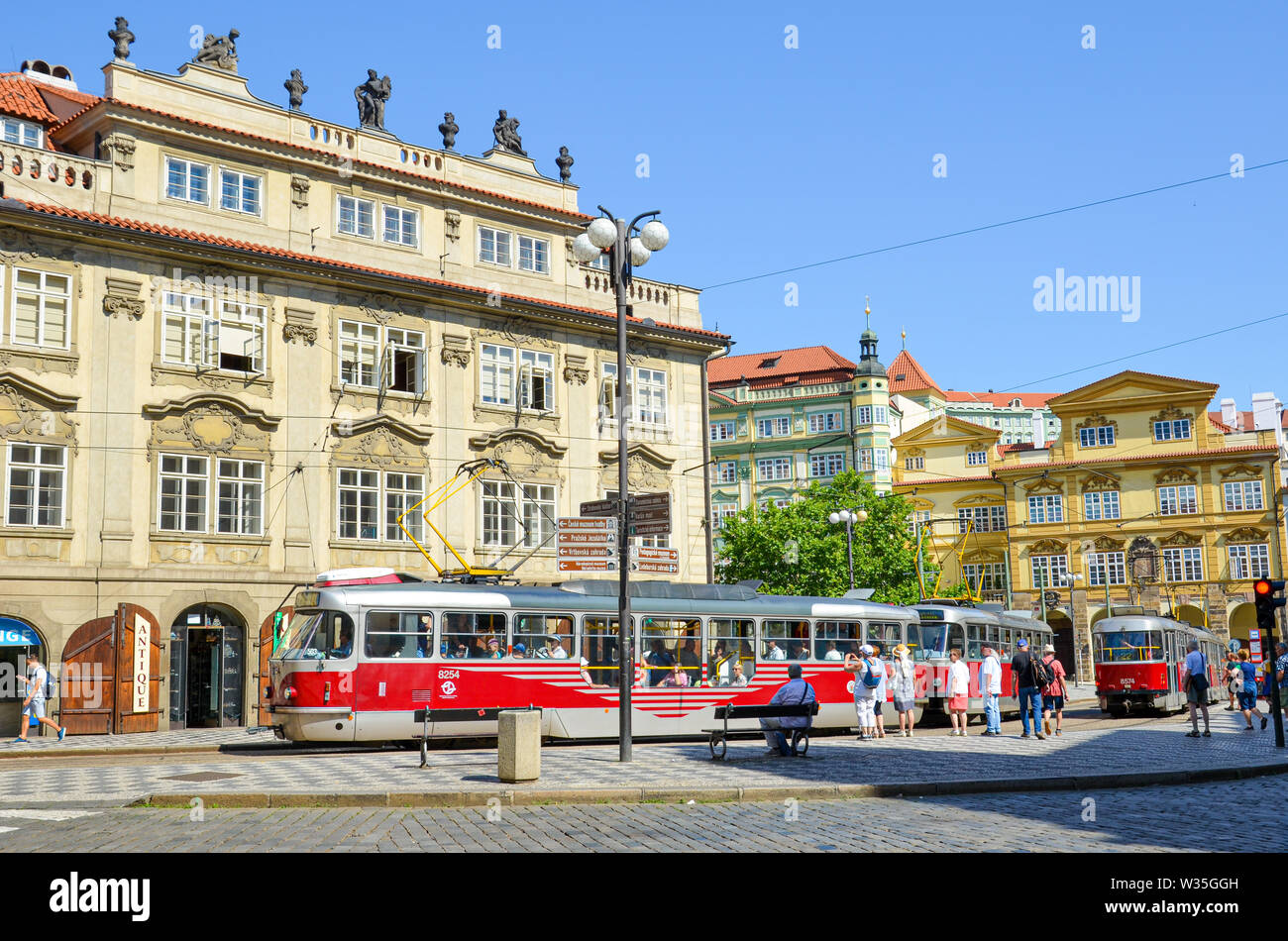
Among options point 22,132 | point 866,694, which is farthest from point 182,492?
point 866,694

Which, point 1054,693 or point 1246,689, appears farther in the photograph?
point 1246,689

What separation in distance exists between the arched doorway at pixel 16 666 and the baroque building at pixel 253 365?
0.35 feet

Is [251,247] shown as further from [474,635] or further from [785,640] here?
[785,640]

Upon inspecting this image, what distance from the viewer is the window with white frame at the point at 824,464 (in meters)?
88.8

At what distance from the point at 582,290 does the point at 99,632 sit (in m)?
17.8

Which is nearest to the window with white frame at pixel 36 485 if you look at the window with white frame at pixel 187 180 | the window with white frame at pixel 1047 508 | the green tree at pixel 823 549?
the window with white frame at pixel 187 180

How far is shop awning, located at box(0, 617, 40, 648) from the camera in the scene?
87.9ft

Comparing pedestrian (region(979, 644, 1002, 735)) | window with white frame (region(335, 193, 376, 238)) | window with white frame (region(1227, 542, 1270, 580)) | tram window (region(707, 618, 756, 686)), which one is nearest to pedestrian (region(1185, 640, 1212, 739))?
pedestrian (region(979, 644, 1002, 735))

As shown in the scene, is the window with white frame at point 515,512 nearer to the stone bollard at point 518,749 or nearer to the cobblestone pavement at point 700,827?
the stone bollard at point 518,749

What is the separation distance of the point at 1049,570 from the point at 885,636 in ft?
167

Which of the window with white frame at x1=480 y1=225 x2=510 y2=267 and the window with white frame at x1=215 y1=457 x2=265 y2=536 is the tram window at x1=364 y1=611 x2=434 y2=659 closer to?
the window with white frame at x1=215 y1=457 x2=265 y2=536

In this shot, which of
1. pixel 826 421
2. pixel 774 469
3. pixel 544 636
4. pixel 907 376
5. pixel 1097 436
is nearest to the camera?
pixel 544 636

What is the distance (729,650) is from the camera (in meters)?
25.5

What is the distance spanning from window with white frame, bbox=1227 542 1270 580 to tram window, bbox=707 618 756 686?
54.9 metres
